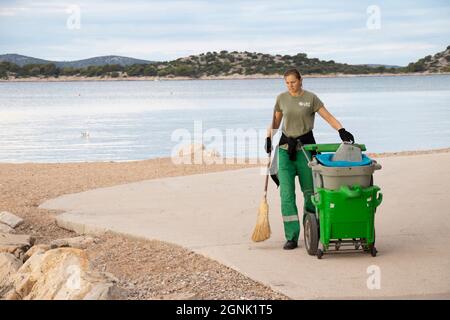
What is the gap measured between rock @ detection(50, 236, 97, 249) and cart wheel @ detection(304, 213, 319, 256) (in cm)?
267

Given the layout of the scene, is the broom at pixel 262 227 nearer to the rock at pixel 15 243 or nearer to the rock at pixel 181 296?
the rock at pixel 181 296

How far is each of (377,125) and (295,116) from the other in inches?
1398

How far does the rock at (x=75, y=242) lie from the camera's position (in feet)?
34.0

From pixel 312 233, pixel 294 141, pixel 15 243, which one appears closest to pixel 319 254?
pixel 312 233

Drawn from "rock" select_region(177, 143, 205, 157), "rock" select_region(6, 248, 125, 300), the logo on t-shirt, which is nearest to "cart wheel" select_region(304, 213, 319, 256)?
the logo on t-shirt

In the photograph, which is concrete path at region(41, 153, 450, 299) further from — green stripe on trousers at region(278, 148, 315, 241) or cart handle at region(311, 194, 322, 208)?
cart handle at region(311, 194, 322, 208)

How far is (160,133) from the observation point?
40.6 meters

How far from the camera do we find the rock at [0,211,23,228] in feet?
39.2

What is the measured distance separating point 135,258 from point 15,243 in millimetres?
1573

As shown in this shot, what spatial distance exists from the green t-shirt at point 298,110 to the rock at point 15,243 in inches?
124

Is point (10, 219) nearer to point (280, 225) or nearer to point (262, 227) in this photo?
point (280, 225)

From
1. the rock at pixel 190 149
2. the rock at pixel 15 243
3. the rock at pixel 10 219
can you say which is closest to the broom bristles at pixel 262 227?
the rock at pixel 15 243

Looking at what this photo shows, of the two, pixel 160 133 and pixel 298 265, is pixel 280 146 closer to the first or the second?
pixel 298 265
